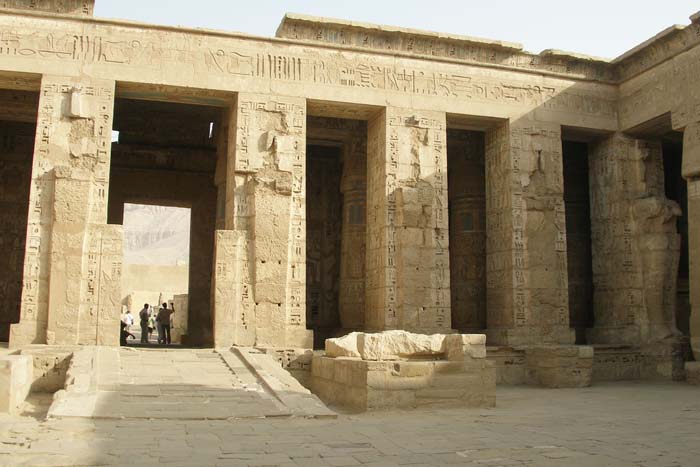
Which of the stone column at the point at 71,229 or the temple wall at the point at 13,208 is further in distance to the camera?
the temple wall at the point at 13,208

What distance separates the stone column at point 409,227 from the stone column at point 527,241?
1285mm

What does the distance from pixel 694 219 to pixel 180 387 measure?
887 centimetres

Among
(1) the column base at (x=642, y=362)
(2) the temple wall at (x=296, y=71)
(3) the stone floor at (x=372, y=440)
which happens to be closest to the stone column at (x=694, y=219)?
(1) the column base at (x=642, y=362)

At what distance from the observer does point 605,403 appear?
944 centimetres

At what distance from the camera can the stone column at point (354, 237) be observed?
47.8ft

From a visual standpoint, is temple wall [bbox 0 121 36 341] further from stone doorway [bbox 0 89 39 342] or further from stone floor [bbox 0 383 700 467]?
stone floor [bbox 0 383 700 467]

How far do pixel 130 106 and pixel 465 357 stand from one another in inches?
406

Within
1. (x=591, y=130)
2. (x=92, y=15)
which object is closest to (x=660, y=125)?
(x=591, y=130)

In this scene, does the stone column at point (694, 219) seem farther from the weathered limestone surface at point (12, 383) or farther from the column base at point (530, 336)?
the weathered limestone surface at point (12, 383)

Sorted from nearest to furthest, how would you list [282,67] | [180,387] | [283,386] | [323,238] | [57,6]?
[180,387] → [283,386] → [57,6] → [282,67] → [323,238]

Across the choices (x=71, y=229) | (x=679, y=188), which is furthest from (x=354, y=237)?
(x=679, y=188)

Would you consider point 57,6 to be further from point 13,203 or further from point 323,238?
point 323,238

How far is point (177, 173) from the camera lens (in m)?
16.7

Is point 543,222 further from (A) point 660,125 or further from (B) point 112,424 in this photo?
(B) point 112,424
